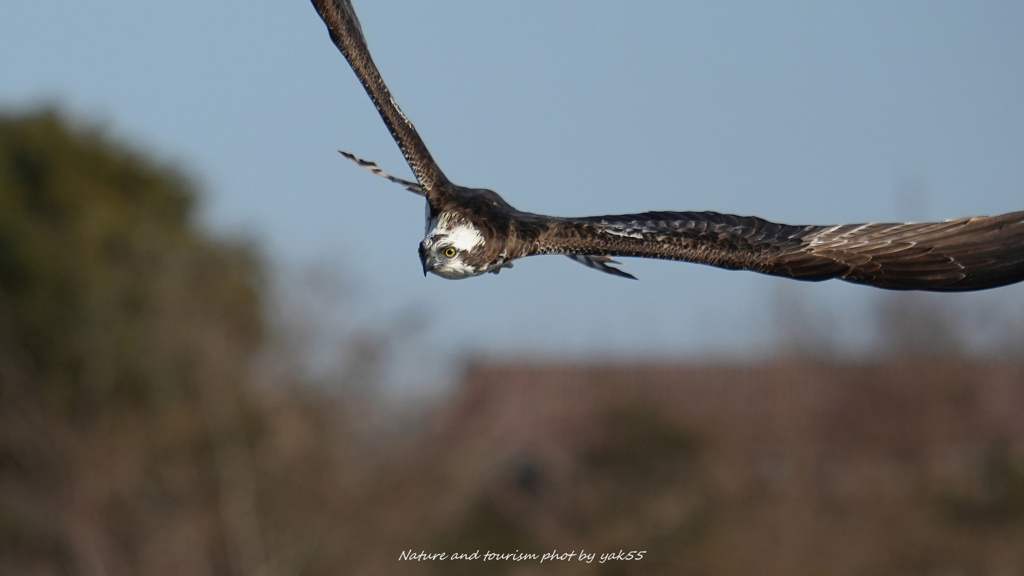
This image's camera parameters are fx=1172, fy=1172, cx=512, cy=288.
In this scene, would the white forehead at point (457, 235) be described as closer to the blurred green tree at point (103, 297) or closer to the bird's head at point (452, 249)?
the bird's head at point (452, 249)

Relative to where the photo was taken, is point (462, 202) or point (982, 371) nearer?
point (462, 202)

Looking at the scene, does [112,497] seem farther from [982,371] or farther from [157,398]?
[982,371]

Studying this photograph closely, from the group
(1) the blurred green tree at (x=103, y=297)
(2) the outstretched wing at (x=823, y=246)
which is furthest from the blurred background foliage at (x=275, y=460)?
(2) the outstretched wing at (x=823, y=246)

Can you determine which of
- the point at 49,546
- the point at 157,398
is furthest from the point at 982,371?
the point at 49,546

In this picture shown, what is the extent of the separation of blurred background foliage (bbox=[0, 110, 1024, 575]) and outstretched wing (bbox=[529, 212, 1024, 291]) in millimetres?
15528

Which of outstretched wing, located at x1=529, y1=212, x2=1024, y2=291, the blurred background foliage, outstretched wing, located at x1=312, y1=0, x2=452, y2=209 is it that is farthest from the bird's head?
the blurred background foliage

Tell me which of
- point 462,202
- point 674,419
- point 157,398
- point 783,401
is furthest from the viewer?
point 783,401

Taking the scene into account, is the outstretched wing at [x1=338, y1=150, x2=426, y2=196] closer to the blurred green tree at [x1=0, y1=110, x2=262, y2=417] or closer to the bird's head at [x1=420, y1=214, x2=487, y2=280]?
the bird's head at [x1=420, y1=214, x2=487, y2=280]

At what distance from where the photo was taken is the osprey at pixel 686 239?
689 cm

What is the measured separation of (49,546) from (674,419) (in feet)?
49.8

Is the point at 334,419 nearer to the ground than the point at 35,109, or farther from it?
nearer to the ground

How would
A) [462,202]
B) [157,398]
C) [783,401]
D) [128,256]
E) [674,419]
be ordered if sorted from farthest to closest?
[783,401] → [674,419] → [128,256] → [157,398] → [462,202]

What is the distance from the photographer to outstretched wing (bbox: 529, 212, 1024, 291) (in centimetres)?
709

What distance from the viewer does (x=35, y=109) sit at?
31609mm
